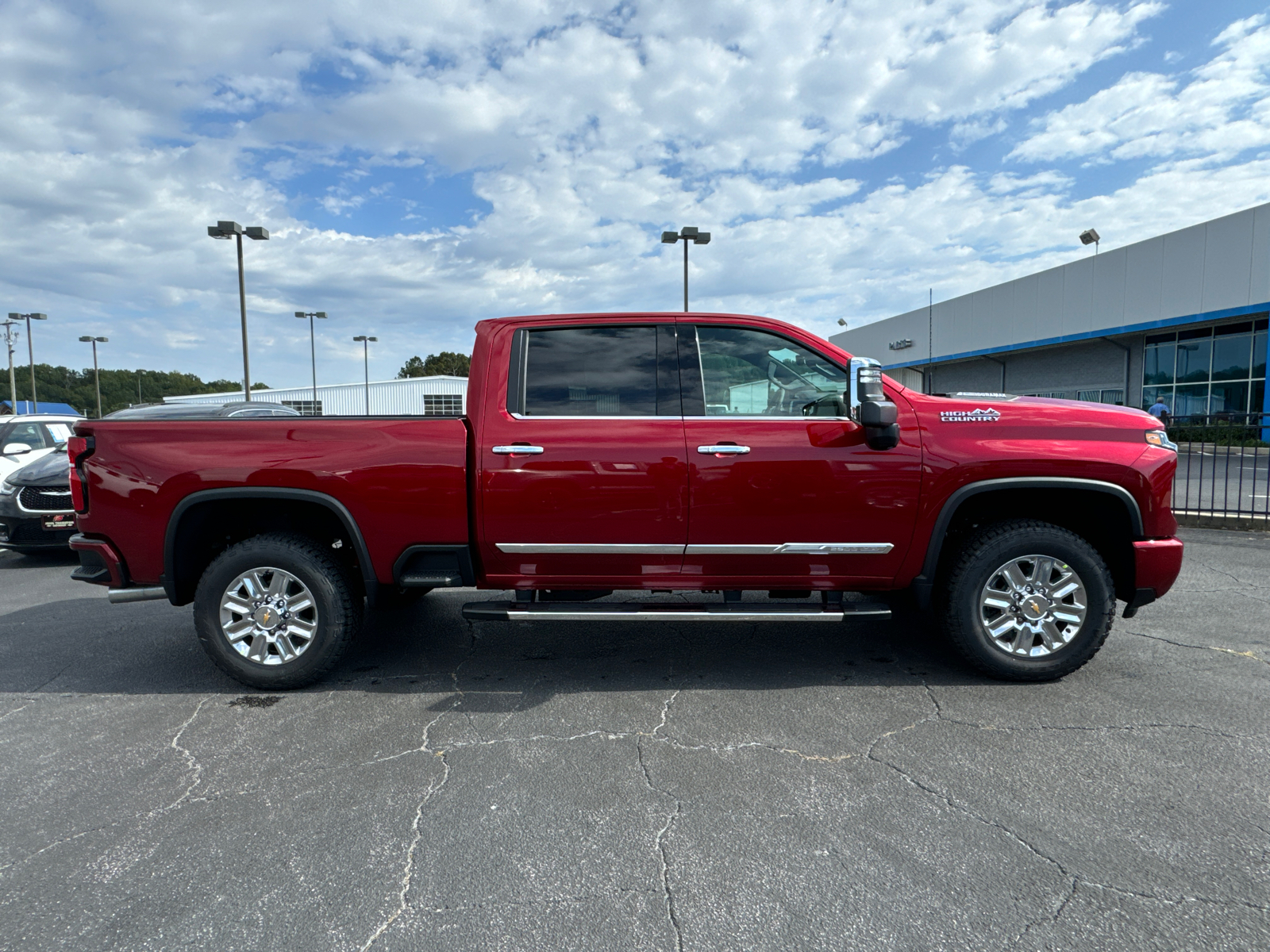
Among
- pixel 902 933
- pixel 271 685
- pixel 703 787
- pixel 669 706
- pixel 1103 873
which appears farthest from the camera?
pixel 271 685

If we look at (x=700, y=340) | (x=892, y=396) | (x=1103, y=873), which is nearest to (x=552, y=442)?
(x=700, y=340)

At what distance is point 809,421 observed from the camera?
382cm

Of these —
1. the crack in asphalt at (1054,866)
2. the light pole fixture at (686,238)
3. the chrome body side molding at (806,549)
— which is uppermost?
the light pole fixture at (686,238)

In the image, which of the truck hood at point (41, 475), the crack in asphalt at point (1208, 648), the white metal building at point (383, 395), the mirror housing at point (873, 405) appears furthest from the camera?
the white metal building at point (383, 395)

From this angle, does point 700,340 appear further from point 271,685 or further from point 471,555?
point 271,685

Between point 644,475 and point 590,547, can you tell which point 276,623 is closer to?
point 590,547

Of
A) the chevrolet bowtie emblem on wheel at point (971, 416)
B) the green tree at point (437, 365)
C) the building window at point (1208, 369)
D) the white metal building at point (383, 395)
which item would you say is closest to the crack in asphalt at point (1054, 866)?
the chevrolet bowtie emblem on wheel at point (971, 416)

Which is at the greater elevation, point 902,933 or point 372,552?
point 372,552

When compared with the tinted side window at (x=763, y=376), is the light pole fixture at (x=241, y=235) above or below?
above

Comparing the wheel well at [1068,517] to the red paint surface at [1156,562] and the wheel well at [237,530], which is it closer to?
the red paint surface at [1156,562]

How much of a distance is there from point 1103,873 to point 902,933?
0.78 meters

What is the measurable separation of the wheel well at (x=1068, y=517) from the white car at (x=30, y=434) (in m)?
10.2

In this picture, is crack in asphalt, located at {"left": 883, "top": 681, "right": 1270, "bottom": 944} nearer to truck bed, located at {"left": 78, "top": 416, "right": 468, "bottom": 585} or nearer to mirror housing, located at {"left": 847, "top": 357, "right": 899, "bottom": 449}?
mirror housing, located at {"left": 847, "top": 357, "right": 899, "bottom": 449}

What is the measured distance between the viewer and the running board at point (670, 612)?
3.75 m
